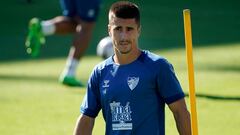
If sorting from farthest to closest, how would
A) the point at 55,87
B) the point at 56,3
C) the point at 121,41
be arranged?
1. the point at 56,3
2. the point at 55,87
3. the point at 121,41

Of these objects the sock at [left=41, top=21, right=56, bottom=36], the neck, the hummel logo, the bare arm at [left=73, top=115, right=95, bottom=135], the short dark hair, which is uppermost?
the sock at [left=41, top=21, right=56, bottom=36]

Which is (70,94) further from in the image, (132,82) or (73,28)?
(132,82)

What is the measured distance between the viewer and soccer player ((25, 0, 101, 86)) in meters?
11.2

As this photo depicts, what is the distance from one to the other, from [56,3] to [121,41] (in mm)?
12643

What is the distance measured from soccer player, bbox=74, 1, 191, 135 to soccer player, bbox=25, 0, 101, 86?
197 inches

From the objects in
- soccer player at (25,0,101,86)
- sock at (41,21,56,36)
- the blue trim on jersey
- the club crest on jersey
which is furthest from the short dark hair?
sock at (41,21,56,36)

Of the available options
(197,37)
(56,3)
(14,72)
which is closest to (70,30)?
(14,72)

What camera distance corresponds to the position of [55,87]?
435 inches

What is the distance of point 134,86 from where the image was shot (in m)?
6.01

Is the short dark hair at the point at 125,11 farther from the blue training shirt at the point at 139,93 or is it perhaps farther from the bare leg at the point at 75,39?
the bare leg at the point at 75,39

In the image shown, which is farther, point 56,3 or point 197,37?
point 56,3

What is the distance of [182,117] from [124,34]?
688 millimetres

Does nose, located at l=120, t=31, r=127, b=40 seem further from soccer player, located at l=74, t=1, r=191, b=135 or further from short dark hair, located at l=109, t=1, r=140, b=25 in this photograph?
short dark hair, located at l=109, t=1, r=140, b=25

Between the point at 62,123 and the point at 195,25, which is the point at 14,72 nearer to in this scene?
the point at 62,123
